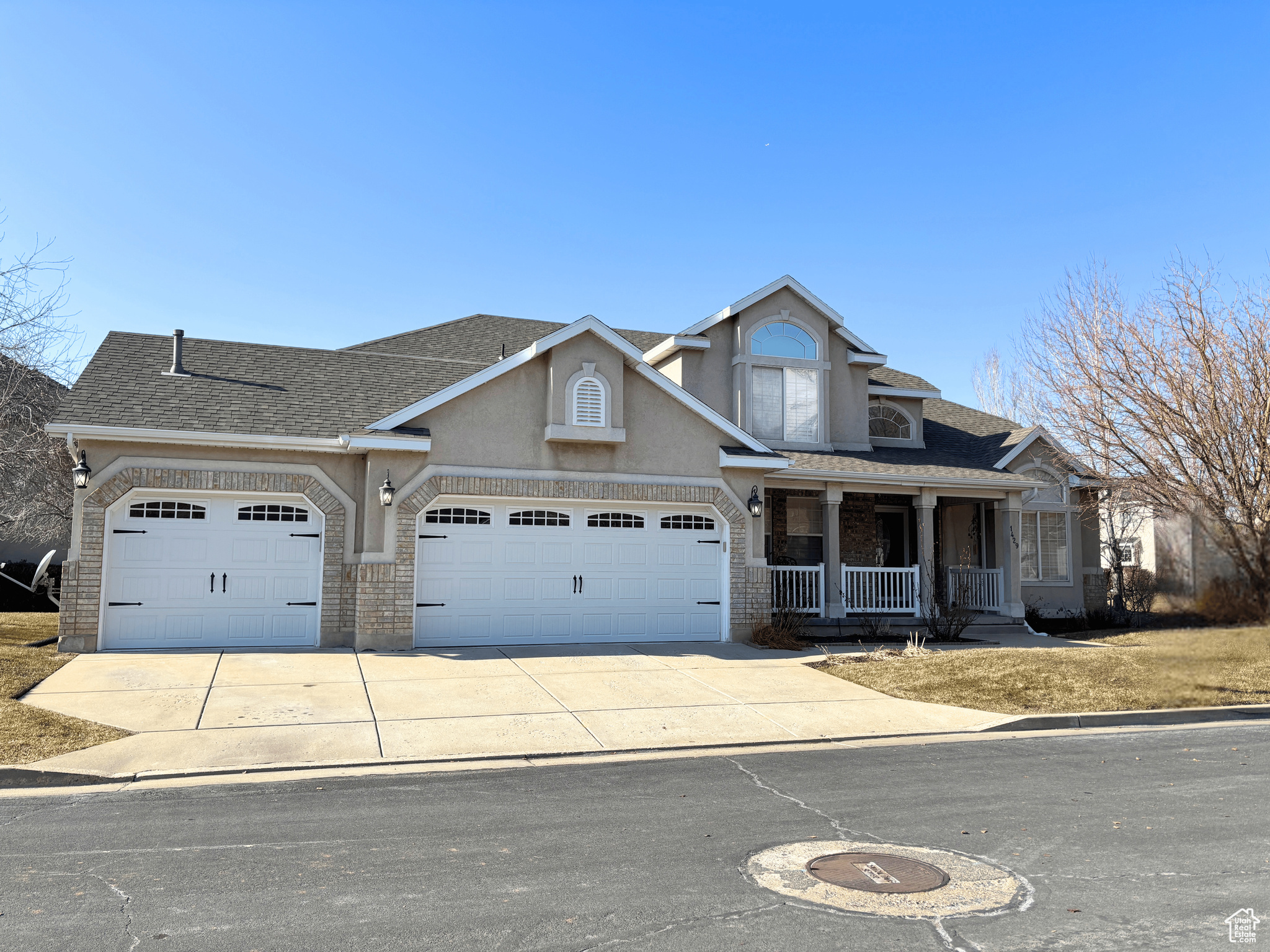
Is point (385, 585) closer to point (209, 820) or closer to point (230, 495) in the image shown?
point (230, 495)

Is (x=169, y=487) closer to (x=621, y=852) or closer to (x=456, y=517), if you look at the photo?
(x=456, y=517)

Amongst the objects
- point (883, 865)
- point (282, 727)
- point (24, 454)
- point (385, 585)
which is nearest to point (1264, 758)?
point (883, 865)

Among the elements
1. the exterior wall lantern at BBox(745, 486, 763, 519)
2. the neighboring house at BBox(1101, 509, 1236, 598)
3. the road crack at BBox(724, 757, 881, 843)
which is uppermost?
the exterior wall lantern at BBox(745, 486, 763, 519)

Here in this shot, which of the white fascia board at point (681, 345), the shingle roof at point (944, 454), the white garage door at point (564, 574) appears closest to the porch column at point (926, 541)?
the shingle roof at point (944, 454)

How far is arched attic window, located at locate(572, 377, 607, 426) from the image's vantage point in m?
15.8

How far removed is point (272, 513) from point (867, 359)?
12726 millimetres

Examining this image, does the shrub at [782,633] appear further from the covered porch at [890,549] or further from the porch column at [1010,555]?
the porch column at [1010,555]

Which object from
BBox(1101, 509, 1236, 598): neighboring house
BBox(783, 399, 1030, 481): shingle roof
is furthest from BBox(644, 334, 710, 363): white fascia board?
BBox(1101, 509, 1236, 598): neighboring house

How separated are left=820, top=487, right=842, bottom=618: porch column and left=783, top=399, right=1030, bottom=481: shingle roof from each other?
27.7 inches

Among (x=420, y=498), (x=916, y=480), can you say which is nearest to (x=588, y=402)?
(x=420, y=498)

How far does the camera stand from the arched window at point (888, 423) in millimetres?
21609

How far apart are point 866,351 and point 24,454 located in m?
17.7

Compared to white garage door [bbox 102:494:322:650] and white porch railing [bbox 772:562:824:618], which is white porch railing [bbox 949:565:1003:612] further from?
white garage door [bbox 102:494:322:650]

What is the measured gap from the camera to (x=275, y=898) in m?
5.00
